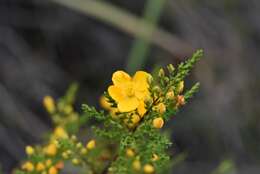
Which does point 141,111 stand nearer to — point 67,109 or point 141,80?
point 141,80

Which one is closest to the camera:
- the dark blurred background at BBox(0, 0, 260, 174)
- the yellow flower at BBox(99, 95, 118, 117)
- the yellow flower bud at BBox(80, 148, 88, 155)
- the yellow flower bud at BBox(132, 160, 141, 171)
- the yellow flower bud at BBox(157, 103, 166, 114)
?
the yellow flower bud at BBox(157, 103, 166, 114)

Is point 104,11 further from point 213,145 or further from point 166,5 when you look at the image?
point 213,145

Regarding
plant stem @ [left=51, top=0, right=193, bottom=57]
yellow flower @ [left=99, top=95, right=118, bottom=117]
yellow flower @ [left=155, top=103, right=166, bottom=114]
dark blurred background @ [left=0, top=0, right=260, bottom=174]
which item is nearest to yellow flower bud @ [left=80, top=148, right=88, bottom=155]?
yellow flower @ [left=99, top=95, right=118, bottom=117]

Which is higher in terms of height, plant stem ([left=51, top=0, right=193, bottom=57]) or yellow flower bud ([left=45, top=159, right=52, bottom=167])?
plant stem ([left=51, top=0, right=193, bottom=57])

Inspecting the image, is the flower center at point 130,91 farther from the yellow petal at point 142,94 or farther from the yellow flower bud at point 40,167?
the yellow flower bud at point 40,167

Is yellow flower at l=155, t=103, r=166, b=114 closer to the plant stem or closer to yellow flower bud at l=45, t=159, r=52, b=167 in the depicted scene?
yellow flower bud at l=45, t=159, r=52, b=167

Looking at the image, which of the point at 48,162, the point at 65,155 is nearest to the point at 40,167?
the point at 48,162

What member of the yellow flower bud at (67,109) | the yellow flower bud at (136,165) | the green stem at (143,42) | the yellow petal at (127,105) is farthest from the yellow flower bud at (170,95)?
the green stem at (143,42)

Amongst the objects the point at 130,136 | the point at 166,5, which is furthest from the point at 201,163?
the point at 130,136
